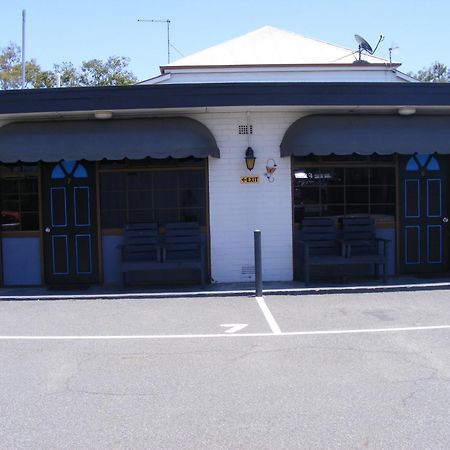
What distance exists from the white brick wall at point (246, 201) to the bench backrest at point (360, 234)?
108 centimetres

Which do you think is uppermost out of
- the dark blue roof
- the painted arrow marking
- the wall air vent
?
the dark blue roof

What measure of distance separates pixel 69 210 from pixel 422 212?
6.96 metres

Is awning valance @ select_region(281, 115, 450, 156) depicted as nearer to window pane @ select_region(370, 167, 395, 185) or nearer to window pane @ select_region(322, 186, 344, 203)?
window pane @ select_region(370, 167, 395, 185)

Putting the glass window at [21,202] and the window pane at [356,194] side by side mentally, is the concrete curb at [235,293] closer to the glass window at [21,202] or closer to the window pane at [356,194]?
the glass window at [21,202]

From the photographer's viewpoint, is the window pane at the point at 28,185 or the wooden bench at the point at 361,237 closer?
the wooden bench at the point at 361,237

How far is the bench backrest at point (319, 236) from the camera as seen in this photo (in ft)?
36.4

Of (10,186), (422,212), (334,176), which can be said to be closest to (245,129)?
(334,176)

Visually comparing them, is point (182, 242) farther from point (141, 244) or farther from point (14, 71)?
point (14, 71)

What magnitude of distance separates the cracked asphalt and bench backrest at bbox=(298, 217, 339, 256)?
2479 millimetres

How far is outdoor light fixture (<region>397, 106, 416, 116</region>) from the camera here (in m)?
10.9

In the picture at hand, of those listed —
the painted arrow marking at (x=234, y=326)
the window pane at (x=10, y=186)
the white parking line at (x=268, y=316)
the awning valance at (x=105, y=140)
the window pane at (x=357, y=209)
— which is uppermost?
the awning valance at (x=105, y=140)

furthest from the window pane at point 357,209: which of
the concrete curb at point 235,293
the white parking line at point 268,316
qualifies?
the white parking line at point 268,316

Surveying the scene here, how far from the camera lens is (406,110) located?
10945 mm

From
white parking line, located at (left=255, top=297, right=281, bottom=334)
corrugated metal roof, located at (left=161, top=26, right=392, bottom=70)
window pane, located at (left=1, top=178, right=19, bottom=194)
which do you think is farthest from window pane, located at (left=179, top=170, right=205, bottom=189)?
corrugated metal roof, located at (left=161, top=26, right=392, bottom=70)
